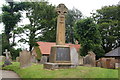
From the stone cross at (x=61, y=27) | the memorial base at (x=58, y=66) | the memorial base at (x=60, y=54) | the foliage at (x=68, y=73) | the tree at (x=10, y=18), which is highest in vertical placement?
the tree at (x=10, y=18)

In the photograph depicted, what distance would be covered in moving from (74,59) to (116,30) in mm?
20998

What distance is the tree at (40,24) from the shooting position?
107ft

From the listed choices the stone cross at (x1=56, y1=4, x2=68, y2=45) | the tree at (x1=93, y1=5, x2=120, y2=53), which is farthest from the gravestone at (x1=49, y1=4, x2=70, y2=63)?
the tree at (x1=93, y1=5, x2=120, y2=53)

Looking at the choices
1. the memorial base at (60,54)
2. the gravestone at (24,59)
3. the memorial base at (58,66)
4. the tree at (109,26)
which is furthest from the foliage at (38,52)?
the memorial base at (58,66)

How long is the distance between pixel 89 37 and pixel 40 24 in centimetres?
1137

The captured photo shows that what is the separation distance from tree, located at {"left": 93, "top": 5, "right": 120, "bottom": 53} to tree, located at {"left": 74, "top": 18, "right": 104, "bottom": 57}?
5818mm

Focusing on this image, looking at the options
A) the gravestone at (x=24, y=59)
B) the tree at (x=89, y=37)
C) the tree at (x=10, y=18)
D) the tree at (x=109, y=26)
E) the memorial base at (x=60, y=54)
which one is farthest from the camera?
the tree at (x=10, y=18)

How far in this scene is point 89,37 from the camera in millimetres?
27188

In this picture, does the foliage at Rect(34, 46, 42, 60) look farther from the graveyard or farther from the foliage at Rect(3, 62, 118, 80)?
the foliage at Rect(3, 62, 118, 80)

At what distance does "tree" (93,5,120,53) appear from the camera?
32.4 meters

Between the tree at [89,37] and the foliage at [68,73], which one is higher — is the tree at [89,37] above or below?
above

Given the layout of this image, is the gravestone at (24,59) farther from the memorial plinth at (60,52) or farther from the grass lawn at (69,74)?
the grass lawn at (69,74)

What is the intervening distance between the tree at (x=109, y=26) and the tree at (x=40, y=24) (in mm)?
10229

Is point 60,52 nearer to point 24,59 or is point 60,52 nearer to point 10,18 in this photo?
point 24,59
